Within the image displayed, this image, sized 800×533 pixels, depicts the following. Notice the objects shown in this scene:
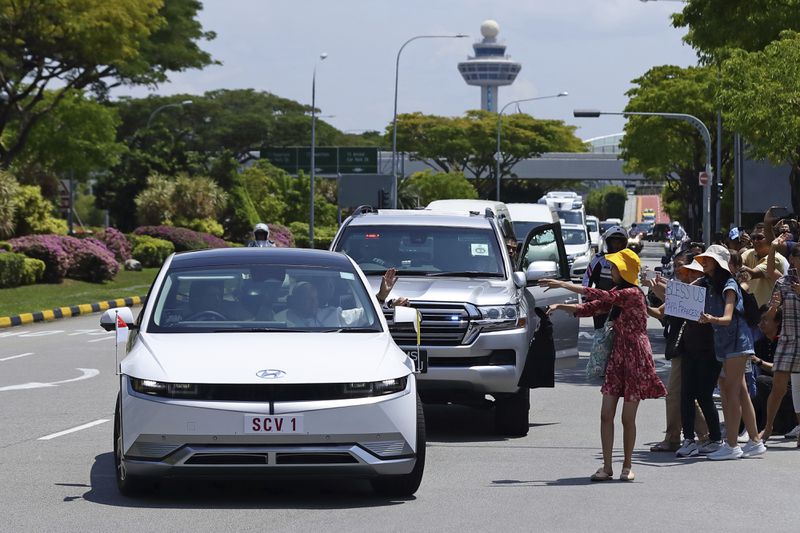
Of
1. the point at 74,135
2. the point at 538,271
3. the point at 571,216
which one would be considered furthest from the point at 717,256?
the point at 74,135

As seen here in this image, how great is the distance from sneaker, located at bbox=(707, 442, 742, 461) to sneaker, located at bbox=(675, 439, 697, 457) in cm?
13

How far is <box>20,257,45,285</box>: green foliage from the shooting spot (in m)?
36.8

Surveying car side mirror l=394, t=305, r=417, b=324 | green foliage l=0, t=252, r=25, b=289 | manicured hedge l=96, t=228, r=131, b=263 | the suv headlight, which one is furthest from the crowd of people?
manicured hedge l=96, t=228, r=131, b=263

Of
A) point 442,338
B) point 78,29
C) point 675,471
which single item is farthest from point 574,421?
point 78,29

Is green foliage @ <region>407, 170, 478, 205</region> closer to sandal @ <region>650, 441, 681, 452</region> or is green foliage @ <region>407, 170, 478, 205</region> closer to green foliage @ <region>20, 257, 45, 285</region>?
green foliage @ <region>20, 257, 45, 285</region>

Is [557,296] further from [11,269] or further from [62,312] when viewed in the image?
[11,269]

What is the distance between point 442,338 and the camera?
12484 millimetres

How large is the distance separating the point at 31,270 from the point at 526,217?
1286cm

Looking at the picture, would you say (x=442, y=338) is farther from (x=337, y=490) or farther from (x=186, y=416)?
(x=186, y=416)

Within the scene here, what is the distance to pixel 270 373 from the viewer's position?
28.7ft

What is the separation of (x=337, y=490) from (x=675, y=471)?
277 centimetres

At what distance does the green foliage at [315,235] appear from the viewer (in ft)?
229

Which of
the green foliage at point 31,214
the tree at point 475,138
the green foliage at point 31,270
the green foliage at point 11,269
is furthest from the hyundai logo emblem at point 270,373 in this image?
the tree at point 475,138

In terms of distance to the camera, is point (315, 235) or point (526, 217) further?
point (315, 235)
